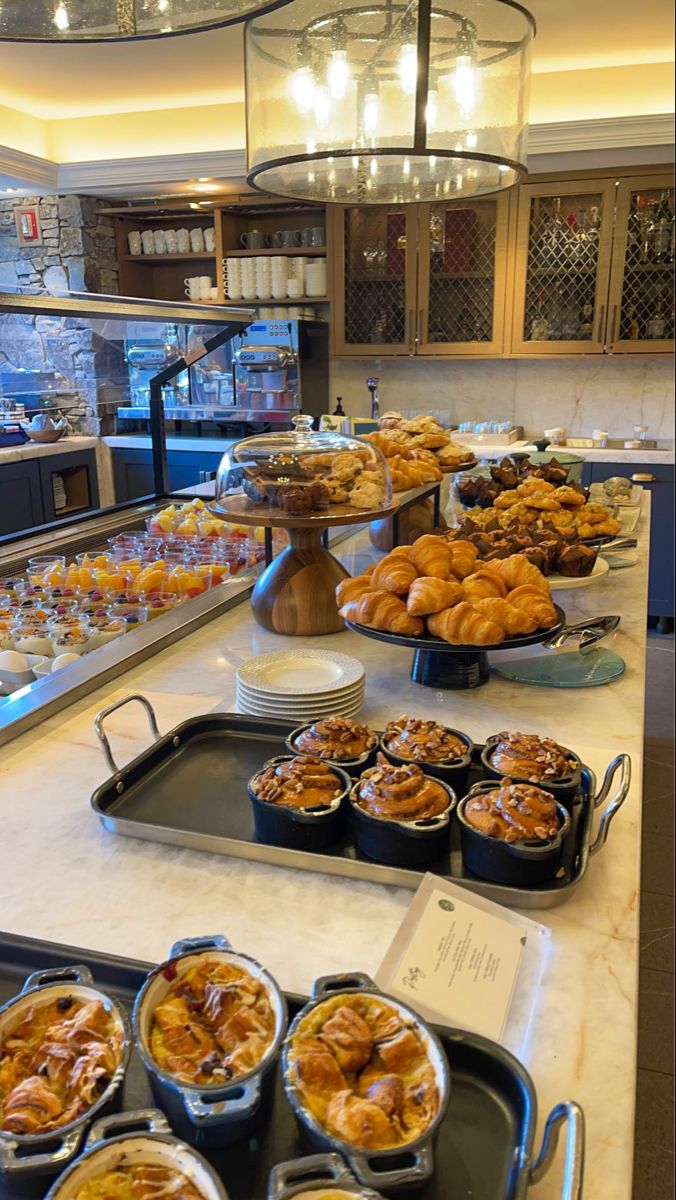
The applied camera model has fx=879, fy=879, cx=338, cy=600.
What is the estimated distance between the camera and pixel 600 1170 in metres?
0.65

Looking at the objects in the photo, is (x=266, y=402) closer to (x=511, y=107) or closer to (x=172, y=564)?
(x=172, y=564)

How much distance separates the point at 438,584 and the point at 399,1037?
835 millimetres

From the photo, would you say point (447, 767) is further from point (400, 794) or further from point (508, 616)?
point (508, 616)

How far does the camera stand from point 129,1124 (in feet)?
1.87

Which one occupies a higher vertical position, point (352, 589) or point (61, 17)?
point (61, 17)

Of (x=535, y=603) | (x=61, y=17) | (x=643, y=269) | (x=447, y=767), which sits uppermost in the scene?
(x=643, y=269)

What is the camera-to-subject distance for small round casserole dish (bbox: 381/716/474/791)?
1.06 m

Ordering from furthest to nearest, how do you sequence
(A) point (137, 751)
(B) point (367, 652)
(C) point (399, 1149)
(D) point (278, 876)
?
(B) point (367, 652) < (A) point (137, 751) < (D) point (278, 876) < (C) point (399, 1149)

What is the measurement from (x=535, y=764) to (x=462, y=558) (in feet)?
1.96

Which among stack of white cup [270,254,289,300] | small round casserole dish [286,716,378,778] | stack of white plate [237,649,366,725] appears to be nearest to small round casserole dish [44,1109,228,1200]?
small round casserole dish [286,716,378,778]

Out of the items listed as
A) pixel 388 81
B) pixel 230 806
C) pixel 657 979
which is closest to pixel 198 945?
pixel 230 806

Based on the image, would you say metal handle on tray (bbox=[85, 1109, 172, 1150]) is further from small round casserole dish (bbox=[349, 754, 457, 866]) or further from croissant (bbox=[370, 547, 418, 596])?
croissant (bbox=[370, 547, 418, 596])

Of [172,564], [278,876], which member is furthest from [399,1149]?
[172,564]

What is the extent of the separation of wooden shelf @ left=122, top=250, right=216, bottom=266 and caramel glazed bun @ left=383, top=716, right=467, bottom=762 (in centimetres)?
490
